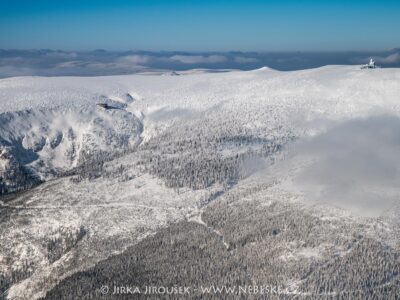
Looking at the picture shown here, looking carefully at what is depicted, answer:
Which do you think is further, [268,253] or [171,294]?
[268,253]

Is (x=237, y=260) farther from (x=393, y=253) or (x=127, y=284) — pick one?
(x=393, y=253)

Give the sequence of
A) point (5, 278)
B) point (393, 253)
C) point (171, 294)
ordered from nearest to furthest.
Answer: point (171, 294) < point (393, 253) < point (5, 278)

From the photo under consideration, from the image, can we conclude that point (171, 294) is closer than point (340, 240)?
Yes

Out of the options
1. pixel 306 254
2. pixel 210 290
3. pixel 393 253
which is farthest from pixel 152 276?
pixel 393 253

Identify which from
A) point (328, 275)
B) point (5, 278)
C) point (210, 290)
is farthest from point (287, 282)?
point (5, 278)

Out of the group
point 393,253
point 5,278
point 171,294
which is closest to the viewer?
point 171,294

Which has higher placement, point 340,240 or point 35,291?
point 340,240

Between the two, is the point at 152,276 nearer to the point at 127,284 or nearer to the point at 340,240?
the point at 127,284

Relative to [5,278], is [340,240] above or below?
above
